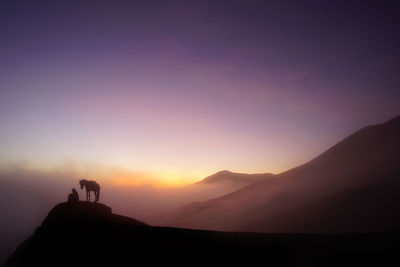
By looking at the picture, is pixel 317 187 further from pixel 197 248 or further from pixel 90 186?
pixel 197 248

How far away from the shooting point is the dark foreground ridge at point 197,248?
1415 cm

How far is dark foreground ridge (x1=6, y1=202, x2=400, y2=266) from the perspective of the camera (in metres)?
14.1

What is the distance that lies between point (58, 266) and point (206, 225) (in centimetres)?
10791

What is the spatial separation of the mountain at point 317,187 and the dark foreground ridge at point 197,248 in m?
43.6

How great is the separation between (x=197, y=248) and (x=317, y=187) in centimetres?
10037

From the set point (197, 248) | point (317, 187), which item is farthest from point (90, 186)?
point (317, 187)

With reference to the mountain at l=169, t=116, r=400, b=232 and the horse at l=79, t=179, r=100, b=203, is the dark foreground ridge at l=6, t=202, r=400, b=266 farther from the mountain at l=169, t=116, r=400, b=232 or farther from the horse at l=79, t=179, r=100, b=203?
the mountain at l=169, t=116, r=400, b=232

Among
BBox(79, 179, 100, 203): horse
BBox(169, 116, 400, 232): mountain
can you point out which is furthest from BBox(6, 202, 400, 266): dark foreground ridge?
BBox(169, 116, 400, 232): mountain

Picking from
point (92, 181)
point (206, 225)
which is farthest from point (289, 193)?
point (92, 181)

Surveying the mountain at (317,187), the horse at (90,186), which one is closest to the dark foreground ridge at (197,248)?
the horse at (90,186)

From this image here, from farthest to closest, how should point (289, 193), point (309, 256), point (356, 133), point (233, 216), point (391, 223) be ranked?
1. point (356, 133)
2. point (233, 216)
3. point (289, 193)
4. point (391, 223)
5. point (309, 256)

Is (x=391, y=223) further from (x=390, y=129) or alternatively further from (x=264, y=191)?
(x=264, y=191)

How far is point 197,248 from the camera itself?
641 inches

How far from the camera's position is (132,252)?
1583 centimetres
